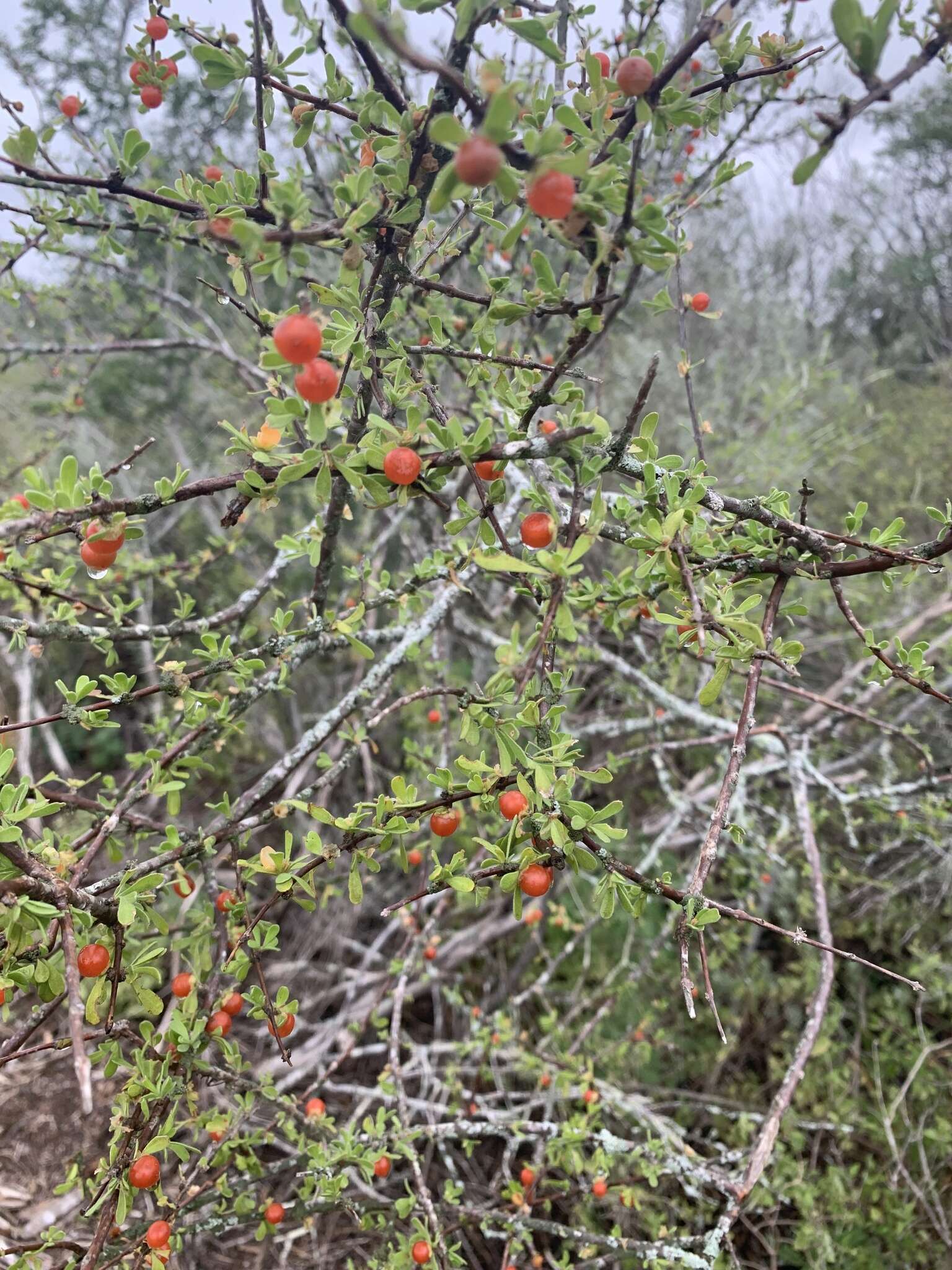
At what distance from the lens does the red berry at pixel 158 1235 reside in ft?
3.84

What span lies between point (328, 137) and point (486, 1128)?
9.48ft

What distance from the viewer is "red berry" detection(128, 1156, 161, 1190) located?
3.65 ft

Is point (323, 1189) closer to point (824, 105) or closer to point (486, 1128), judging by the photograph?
point (486, 1128)

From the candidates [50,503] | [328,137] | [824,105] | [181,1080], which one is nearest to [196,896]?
[181,1080]

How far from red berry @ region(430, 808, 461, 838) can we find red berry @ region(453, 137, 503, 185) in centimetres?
86

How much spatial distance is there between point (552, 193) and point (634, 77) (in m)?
0.28

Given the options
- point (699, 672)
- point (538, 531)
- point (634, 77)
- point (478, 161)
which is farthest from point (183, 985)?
point (699, 672)

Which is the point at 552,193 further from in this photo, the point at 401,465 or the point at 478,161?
the point at 401,465

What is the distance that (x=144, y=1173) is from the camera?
1.12 metres

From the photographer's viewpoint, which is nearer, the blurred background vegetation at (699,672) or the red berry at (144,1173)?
the red berry at (144,1173)

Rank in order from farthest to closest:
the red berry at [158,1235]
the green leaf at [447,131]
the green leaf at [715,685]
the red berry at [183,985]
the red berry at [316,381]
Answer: the red berry at [183,985], the red berry at [158,1235], the green leaf at [715,685], the red berry at [316,381], the green leaf at [447,131]

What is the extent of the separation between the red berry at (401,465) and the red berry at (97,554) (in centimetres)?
52

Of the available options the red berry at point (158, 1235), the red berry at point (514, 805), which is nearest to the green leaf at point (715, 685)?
the red berry at point (514, 805)

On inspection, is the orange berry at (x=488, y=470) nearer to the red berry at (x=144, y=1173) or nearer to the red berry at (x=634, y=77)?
the red berry at (x=634, y=77)
